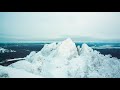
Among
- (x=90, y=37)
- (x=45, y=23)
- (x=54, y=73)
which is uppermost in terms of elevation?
(x=45, y=23)

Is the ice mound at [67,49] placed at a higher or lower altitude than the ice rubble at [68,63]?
higher

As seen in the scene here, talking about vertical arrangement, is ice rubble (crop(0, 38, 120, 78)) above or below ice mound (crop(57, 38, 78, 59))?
below

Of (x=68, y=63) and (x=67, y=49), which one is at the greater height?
(x=67, y=49)

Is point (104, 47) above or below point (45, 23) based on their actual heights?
below

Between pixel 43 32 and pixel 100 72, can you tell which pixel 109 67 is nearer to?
pixel 100 72

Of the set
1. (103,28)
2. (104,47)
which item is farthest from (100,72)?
(103,28)
